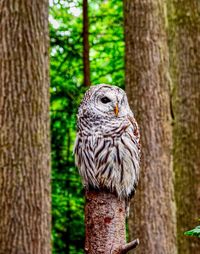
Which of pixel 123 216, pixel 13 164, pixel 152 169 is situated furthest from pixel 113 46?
pixel 123 216

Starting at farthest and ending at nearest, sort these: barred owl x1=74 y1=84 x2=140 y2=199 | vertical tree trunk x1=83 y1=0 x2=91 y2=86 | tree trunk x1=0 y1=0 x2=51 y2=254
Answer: vertical tree trunk x1=83 y1=0 x2=91 y2=86 → tree trunk x1=0 y1=0 x2=51 y2=254 → barred owl x1=74 y1=84 x2=140 y2=199

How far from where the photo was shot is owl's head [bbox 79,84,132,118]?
118 inches

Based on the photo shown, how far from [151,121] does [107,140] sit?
16.1 ft

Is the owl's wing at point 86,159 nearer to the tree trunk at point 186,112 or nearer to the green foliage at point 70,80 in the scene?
the tree trunk at point 186,112

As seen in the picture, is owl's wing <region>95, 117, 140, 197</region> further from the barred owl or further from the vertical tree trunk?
the vertical tree trunk

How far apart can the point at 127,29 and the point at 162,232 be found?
9.18ft

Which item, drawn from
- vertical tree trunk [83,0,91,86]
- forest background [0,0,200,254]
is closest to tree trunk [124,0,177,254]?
forest background [0,0,200,254]

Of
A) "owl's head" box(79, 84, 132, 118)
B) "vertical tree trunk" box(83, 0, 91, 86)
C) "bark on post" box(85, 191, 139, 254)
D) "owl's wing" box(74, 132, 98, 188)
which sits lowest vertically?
"bark on post" box(85, 191, 139, 254)

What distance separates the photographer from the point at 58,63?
485 inches

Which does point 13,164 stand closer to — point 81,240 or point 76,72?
point 76,72

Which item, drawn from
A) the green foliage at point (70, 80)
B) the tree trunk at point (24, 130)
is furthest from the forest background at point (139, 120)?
the green foliage at point (70, 80)

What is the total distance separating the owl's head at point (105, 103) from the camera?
3.00 m

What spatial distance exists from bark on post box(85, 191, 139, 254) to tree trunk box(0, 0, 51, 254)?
13.3 ft

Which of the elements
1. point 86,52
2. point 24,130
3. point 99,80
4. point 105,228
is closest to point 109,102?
point 105,228
